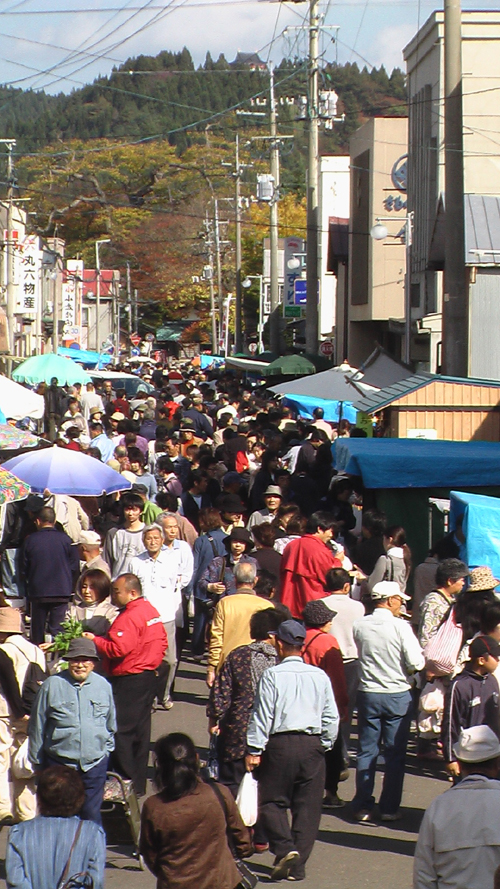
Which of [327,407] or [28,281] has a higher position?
[28,281]

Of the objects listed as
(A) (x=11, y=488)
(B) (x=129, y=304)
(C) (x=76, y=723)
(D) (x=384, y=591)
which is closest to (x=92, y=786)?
(C) (x=76, y=723)

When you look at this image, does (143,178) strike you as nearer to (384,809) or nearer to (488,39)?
(488,39)

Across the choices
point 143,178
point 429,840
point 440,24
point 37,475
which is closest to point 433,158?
point 440,24

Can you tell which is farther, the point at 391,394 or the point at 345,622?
the point at 391,394

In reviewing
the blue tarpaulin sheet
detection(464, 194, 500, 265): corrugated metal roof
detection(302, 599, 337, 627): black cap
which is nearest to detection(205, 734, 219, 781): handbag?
detection(302, 599, 337, 627): black cap

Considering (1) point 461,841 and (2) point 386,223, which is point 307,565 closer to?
(1) point 461,841

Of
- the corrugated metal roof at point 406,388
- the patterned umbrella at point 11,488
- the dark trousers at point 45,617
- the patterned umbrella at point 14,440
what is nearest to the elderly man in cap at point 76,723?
the dark trousers at point 45,617

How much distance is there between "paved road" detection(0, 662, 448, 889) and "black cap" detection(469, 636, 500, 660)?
4.18 ft

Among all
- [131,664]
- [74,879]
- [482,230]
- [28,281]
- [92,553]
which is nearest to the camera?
[74,879]

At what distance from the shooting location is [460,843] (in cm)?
423

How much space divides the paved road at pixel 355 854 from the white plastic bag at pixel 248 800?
596mm

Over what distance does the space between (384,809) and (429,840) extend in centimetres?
343

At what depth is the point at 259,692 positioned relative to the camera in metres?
6.47

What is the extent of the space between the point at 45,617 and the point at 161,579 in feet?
5.73
